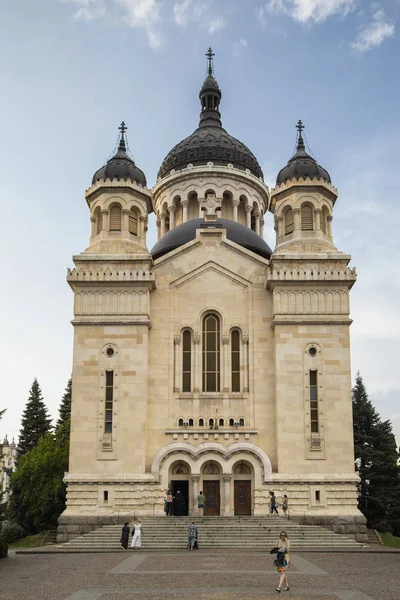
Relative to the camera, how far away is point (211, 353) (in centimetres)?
3966

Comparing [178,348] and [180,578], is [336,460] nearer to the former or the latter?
[178,348]

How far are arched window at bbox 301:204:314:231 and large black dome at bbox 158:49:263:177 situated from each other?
15651 mm

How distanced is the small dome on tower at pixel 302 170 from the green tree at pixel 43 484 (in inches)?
868

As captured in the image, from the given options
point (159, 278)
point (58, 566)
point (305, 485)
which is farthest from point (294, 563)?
point (159, 278)

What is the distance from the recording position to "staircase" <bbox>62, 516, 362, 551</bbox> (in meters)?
31.7

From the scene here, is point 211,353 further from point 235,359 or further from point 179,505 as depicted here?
point 179,505

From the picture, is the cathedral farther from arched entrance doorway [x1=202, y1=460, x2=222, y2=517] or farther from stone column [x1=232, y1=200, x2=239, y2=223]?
stone column [x1=232, y1=200, x2=239, y2=223]

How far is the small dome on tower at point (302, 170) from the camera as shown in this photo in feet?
137

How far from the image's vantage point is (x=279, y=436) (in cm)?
3706

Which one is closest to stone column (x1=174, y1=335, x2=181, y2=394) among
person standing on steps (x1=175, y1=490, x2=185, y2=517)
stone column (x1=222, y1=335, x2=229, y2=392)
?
stone column (x1=222, y1=335, x2=229, y2=392)

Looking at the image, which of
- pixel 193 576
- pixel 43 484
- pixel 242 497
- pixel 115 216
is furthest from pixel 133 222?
pixel 193 576

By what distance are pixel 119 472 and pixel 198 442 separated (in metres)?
4.24

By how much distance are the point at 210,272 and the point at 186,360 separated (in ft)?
16.6

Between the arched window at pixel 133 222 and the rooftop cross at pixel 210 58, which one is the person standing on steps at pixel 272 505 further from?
the rooftop cross at pixel 210 58
